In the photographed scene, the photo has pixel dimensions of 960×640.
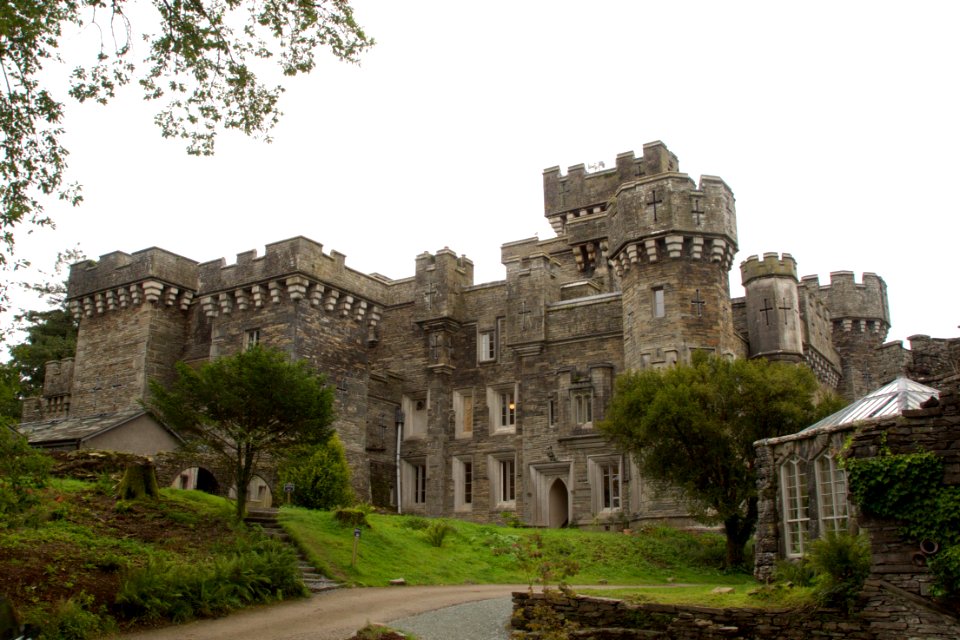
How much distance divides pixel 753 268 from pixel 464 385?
11475 mm

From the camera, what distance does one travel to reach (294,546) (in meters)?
19.1

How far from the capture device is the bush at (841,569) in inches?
514

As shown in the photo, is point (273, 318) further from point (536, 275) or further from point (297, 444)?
point (297, 444)

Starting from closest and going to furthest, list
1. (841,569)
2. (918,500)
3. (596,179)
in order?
(918,500) → (841,569) → (596,179)

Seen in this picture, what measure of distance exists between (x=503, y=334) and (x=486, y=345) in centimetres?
82

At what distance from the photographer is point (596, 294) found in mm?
34812

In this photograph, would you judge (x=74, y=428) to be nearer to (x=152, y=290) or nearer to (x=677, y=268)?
(x=152, y=290)

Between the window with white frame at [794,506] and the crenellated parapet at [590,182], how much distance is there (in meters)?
21.3

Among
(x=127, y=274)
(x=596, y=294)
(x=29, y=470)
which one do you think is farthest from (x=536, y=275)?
(x=29, y=470)

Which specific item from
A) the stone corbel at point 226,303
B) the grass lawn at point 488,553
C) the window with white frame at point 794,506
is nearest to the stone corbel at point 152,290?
the stone corbel at point 226,303

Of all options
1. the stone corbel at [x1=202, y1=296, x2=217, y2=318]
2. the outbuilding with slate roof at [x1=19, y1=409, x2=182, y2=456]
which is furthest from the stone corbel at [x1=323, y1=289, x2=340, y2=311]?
the outbuilding with slate roof at [x1=19, y1=409, x2=182, y2=456]

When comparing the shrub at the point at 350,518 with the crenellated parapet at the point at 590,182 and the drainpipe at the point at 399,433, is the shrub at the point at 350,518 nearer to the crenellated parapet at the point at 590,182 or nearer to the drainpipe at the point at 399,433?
the drainpipe at the point at 399,433

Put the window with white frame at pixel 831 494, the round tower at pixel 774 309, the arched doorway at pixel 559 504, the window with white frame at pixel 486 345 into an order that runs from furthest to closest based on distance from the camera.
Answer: the window with white frame at pixel 486 345 < the arched doorway at pixel 559 504 < the round tower at pixel 774 309 < the window with white frame at pixel 831 494

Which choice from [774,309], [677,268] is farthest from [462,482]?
[774,309]
